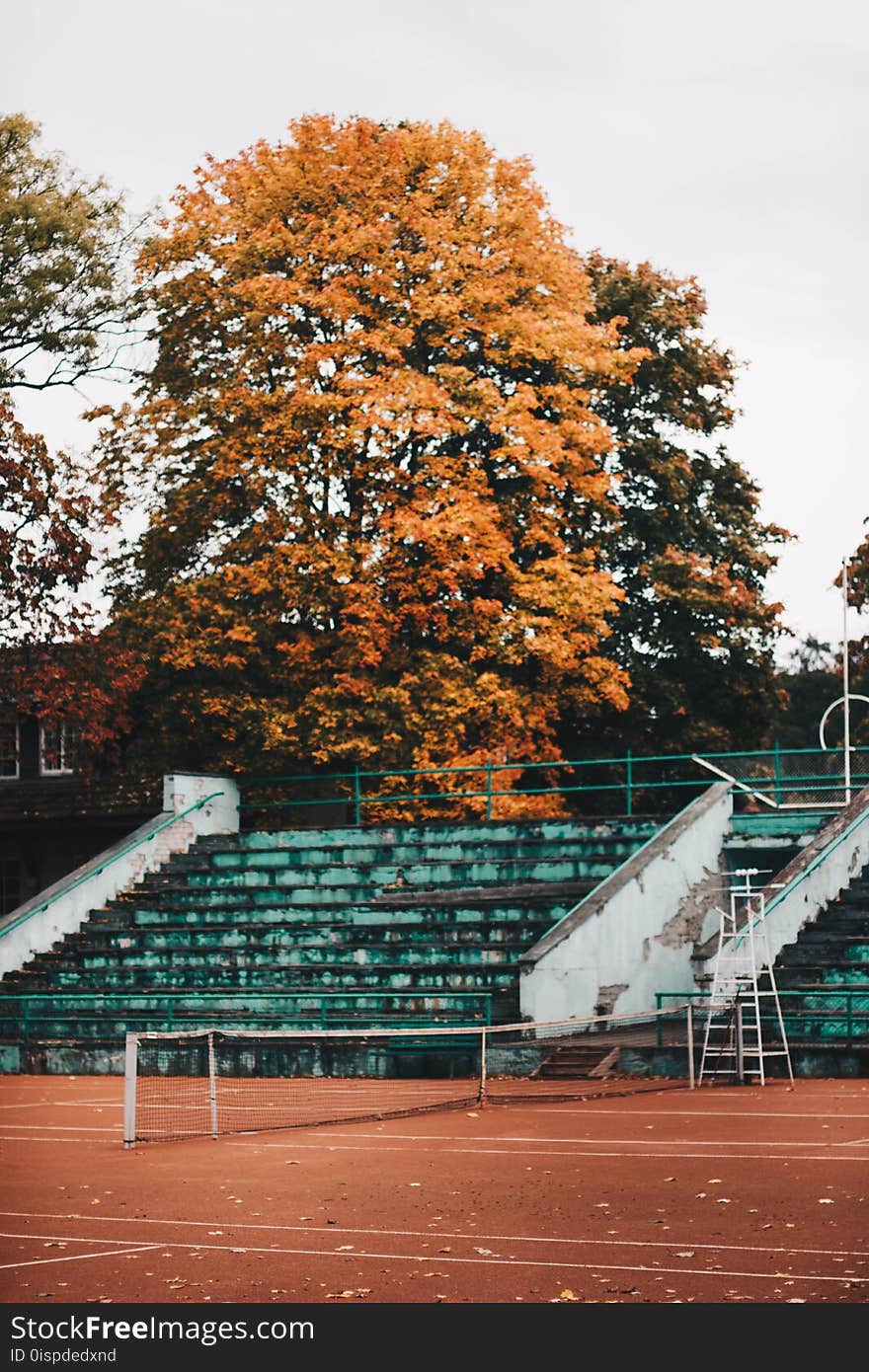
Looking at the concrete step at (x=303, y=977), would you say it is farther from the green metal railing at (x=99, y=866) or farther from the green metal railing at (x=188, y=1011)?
the green metal railing at (x=99, y=866)

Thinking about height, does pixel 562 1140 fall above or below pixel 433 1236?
below

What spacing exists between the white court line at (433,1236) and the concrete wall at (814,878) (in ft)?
38.9

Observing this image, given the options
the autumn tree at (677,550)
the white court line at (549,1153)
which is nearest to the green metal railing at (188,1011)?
the white court line at (549,1153)

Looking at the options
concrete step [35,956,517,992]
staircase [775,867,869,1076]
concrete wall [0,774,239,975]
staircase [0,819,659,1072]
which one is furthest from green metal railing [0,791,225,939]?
staircase [775,867,869,1076]

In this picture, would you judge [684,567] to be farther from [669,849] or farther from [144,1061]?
[144,1061]

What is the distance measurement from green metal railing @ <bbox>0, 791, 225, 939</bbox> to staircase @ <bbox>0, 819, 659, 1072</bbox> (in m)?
0.59

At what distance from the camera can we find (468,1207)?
12.8m

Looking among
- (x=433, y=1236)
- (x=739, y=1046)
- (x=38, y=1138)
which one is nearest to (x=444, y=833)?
(x=739, y=1046)

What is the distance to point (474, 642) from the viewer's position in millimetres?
35906

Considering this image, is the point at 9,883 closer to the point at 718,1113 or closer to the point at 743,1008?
the point at 743,1008

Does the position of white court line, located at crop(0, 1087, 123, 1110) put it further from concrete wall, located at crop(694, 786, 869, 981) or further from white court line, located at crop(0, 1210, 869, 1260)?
white court line, located at crop(0, 1210, 869, 1260)

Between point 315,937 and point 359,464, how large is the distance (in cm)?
1009

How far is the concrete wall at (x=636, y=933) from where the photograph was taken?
24.6m

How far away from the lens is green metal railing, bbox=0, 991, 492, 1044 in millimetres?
25016
